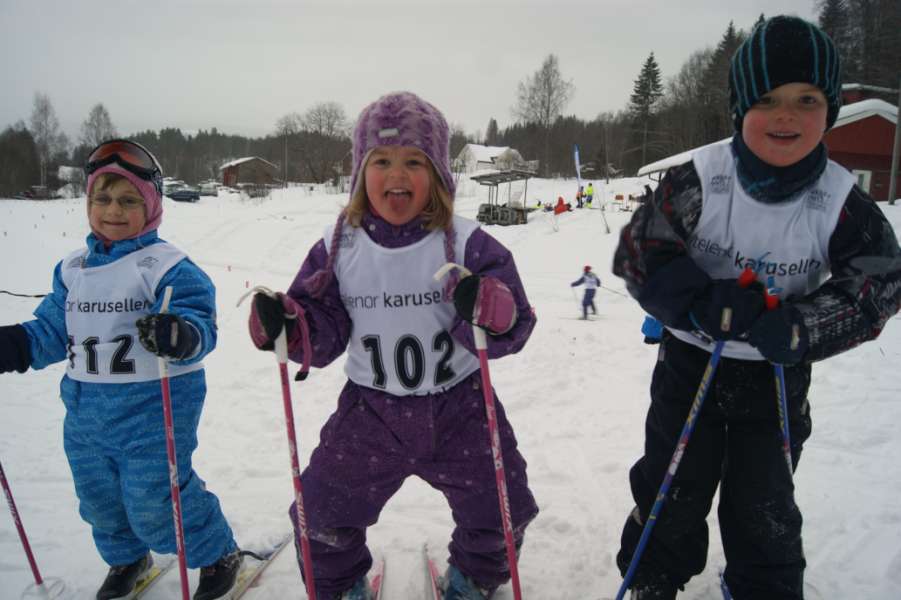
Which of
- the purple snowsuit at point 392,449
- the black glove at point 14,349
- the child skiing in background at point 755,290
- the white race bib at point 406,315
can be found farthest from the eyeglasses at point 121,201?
the child skiing in background at point 755,290

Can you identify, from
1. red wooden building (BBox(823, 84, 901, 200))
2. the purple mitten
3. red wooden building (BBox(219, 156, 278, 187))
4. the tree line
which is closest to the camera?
the purple mitten

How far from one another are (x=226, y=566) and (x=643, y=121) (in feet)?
179

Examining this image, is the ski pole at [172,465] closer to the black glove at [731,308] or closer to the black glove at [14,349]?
the black glove at [14,349]

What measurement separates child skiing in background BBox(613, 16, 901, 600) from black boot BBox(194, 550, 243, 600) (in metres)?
1.99

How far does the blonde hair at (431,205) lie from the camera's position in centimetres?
208

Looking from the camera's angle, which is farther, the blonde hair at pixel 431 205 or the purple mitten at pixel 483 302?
the blonde hair at pixel 431 205

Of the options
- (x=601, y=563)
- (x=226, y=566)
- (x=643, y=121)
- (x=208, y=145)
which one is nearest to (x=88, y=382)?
(x=226, y=566)

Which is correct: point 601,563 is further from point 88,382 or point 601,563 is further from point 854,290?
point 88,382

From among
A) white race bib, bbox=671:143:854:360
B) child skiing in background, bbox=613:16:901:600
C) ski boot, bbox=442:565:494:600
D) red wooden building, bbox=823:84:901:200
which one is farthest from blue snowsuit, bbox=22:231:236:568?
red wooden building, bbox=823:84:901:200

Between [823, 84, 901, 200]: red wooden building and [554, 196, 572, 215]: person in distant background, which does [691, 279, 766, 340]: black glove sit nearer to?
[554, 196, 572, 215]: person in distant background

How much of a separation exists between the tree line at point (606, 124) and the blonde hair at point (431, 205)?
39.1 meters

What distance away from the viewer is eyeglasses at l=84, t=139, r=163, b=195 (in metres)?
2.34

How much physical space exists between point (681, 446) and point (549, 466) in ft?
6.08

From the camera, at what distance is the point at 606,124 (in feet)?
183
